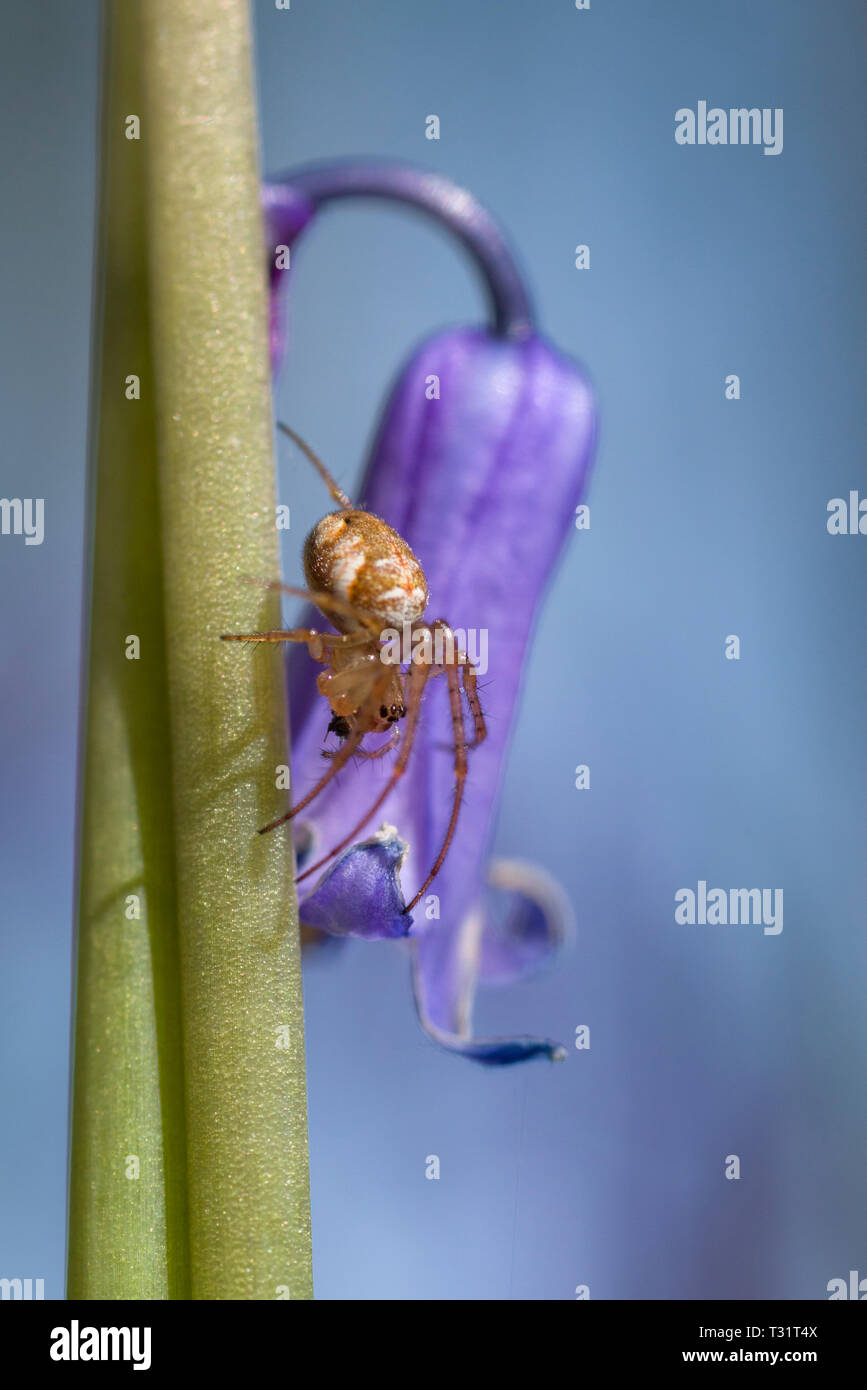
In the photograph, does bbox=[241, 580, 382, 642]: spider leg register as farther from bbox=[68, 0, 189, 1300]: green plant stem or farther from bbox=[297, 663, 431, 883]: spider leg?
bbox=[68, 0, 189, 1300]: green plant stem

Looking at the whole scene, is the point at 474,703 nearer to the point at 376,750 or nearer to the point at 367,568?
the point at 376,750

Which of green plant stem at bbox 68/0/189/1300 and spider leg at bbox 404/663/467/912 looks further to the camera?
spider leg at bbox 404/663/467/912

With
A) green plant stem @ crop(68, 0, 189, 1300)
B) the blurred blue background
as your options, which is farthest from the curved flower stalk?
the blurred blue background

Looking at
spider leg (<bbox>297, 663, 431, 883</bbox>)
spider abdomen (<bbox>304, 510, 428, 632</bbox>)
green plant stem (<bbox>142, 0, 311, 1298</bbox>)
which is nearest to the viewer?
green plant stem (<bbox>142, 0, 311, 1298</bbox>)

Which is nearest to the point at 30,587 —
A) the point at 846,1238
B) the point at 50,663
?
the point at 50,663

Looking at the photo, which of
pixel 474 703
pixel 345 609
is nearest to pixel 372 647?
pixel 345 609

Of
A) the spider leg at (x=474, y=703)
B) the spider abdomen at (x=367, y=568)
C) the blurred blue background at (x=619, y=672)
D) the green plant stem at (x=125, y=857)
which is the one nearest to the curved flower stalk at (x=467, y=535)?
the spider leg at (x=474, y=703)

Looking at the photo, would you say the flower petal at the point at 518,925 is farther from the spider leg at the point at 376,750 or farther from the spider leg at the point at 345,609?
the spider leg at the point at 345,609
